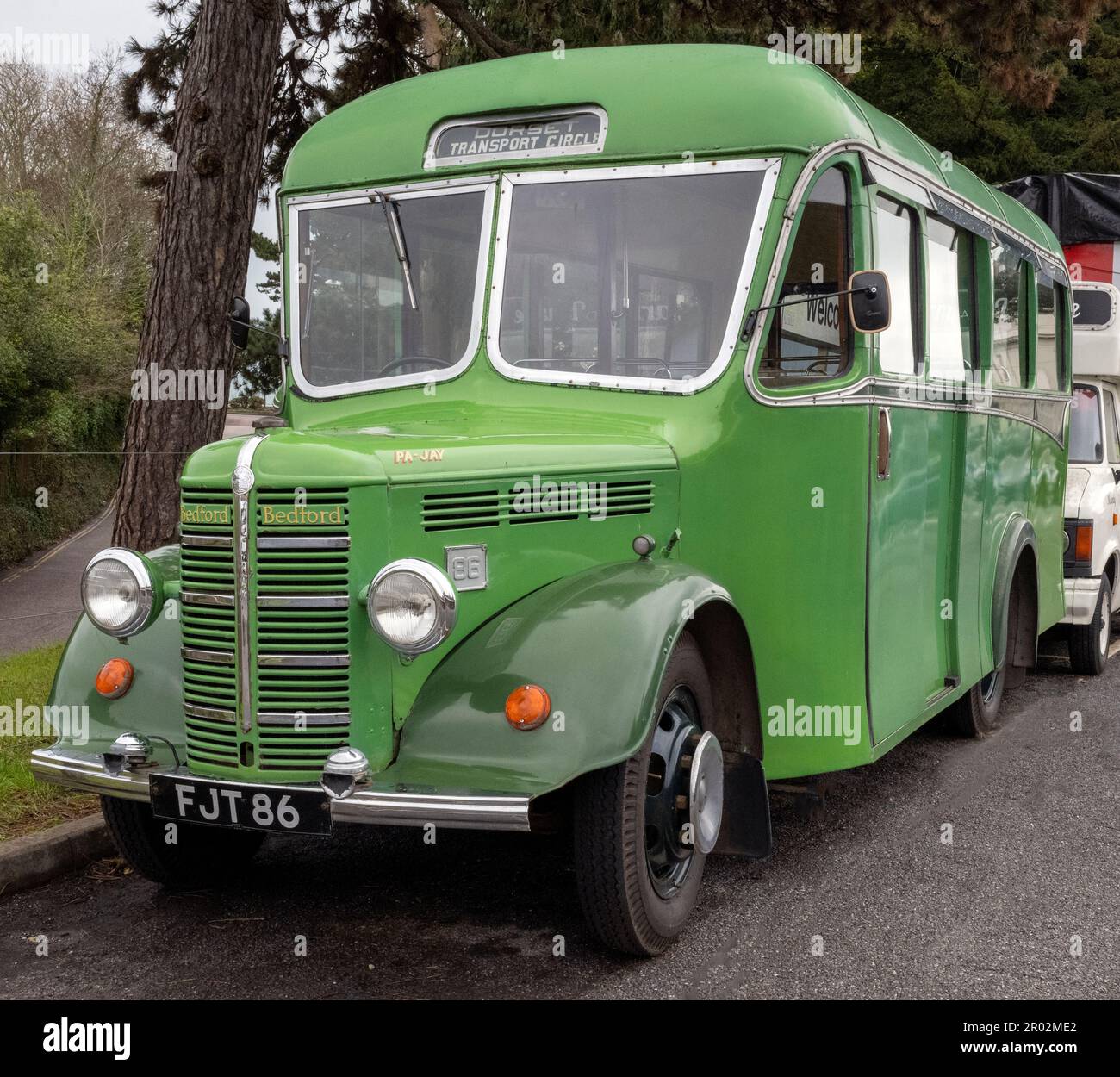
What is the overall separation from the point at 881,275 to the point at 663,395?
2.71 feet

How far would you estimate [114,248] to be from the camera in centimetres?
2750

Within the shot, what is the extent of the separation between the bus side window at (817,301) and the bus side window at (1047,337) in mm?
3452

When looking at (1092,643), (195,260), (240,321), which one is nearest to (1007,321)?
(1092,643)

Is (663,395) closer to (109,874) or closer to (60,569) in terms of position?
(109,874)

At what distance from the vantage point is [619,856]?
13.3 feet

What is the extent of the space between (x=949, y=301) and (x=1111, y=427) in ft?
15.4

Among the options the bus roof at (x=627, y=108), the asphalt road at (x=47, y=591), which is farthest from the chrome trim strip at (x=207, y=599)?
the asphalt road at (x=47, y=591)

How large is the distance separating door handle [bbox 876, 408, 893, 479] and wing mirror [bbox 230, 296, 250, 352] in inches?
103

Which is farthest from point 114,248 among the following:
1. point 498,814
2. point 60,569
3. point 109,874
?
point 498,814

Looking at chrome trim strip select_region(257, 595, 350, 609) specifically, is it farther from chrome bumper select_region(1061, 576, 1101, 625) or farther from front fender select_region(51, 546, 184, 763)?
chrome bumper select_region(1061, 576, 1101, 625)

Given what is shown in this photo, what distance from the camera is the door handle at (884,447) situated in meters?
5.29

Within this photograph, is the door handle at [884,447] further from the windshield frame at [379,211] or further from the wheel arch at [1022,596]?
the wheel arch at [1022,596]

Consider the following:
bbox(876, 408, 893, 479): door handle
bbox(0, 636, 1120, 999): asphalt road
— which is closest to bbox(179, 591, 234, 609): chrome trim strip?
bbox(0, 636, 1120, 999): asphalt road

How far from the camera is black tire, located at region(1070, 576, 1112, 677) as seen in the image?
943 cm
